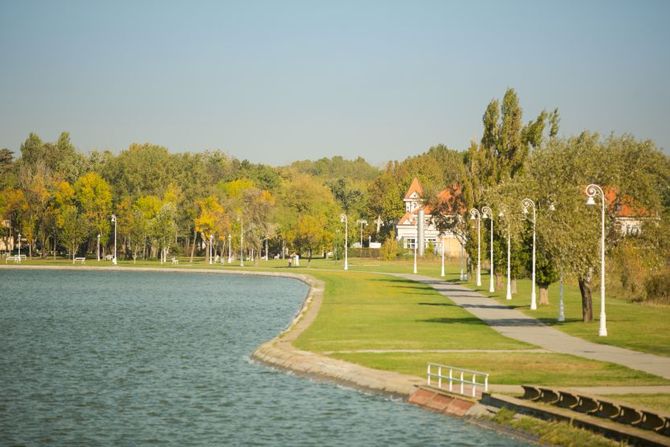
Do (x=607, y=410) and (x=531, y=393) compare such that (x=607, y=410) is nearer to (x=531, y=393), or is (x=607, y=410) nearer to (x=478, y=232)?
(x=531, y=393)

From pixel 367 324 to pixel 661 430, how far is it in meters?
31.7

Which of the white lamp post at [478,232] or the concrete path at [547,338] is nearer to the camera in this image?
the concrete path at [547,338]

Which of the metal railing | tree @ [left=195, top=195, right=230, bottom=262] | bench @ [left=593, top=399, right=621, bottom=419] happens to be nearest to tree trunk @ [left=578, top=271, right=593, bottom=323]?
the metal railing

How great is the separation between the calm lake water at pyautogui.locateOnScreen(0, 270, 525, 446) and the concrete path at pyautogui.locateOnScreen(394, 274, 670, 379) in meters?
9.71

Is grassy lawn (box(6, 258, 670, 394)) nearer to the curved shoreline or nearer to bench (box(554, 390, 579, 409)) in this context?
the curved shoreline

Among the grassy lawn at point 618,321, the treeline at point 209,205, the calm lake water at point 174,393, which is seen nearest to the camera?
the calm lake water at point 174,393

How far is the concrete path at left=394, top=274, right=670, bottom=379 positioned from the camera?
39.1 metres

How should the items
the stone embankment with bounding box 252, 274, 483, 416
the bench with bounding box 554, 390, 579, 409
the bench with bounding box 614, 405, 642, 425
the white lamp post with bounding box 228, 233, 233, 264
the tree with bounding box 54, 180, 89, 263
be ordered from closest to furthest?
the bench with bounding box 614, 405, 642, 425 → the bench with bounding box 554, 390, 579, 409 → the stone embankment with bounding box 252, 274, 483, 416 → the tree with bounding box 54, 180, 89, 263 → the white lamp post with bounding box 228, 233, 233, 264

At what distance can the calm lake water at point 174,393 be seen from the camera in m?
30.4

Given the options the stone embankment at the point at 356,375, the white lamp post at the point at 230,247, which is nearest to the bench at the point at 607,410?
the stone embankment at the point at 356,375

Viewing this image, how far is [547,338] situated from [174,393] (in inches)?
Result: 711

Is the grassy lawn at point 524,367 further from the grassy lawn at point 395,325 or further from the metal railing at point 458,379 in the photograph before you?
the grassy lawn at point 395,325

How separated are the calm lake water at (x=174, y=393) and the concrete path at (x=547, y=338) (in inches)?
382

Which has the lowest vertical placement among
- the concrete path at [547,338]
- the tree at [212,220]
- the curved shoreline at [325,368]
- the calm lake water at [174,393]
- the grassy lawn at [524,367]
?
the calm lake water at [174,393]
